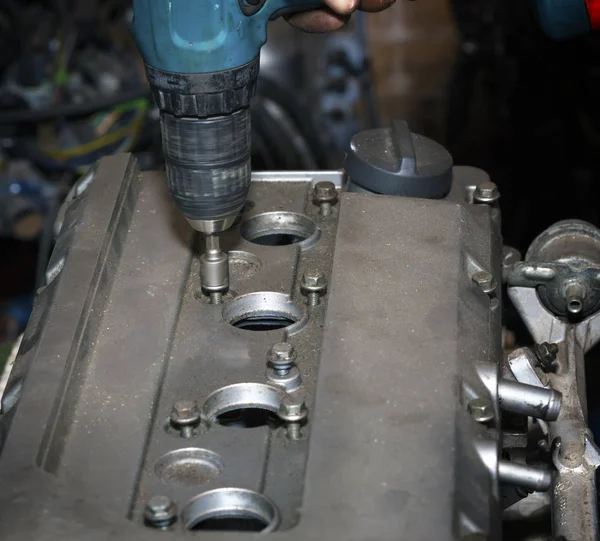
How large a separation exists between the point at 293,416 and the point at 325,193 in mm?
422

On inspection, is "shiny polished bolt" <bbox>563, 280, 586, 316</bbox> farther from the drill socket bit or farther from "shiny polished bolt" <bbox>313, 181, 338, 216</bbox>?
the drill socket bit

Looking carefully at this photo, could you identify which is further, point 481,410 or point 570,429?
point 570,429

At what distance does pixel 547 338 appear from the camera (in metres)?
1.41

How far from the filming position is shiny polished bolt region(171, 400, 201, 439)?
1081 mm

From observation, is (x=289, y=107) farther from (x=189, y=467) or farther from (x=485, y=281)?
A: (x=189, y=467)

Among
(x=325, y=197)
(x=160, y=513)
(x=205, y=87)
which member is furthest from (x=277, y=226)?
(x=160, y=513)

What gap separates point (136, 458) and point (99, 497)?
0.06 meters

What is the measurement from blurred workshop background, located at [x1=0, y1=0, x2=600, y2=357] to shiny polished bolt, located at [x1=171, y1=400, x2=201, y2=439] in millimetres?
779

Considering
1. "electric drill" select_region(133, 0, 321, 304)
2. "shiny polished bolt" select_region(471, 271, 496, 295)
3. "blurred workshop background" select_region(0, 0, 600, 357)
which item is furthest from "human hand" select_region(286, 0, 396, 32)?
"blurred workshop background" select_region(0, 0, 600, 357)

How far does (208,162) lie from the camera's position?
1103 mm

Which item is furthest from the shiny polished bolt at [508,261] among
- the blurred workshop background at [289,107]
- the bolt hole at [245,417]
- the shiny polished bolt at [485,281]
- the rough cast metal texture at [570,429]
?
the blurred workshop background at [289,107]

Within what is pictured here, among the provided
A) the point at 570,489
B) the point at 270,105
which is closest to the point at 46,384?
the point at 570,489

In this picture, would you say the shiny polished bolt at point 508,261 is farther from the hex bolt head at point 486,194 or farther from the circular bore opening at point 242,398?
the circular bore opening at point 242,398

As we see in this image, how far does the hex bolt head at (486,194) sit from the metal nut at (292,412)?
1.49 ft
